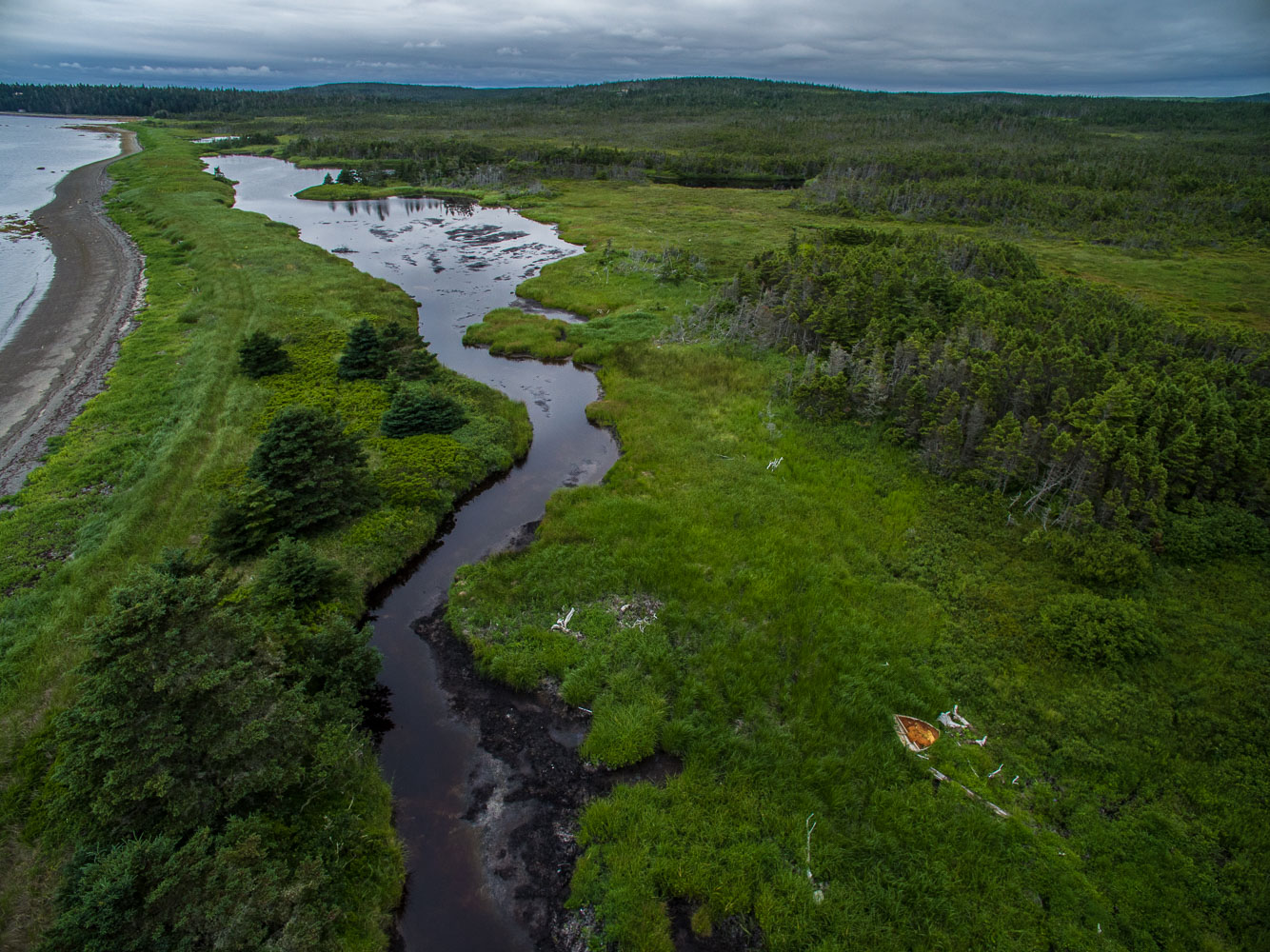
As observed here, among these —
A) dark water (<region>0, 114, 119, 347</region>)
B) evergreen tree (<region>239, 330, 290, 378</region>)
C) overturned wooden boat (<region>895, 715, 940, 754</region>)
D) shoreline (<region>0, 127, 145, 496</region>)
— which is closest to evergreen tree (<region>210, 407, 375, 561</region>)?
shoreline (<region>0, 127, 145, 496</region>)

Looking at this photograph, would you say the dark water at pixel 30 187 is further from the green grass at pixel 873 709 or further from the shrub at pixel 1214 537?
the shrub at pixel 1214 537

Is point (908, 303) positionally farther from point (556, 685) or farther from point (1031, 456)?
point (556, 685)

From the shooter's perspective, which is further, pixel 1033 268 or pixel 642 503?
pixel 1033 268

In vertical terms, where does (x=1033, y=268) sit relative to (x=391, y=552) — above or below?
above

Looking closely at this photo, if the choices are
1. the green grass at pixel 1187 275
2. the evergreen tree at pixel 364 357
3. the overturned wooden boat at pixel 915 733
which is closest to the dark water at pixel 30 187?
the evergreen tree at pixel 364 357

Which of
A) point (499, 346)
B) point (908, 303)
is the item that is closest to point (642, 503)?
point (499, 346)

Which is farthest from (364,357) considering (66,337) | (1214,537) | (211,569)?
(1214,537)

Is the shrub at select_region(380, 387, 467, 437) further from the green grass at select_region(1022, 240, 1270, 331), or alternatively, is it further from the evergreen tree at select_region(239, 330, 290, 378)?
the green grass at select_region(1022, 240, 1270, 331)

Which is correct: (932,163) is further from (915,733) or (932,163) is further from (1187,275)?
(915,733)
